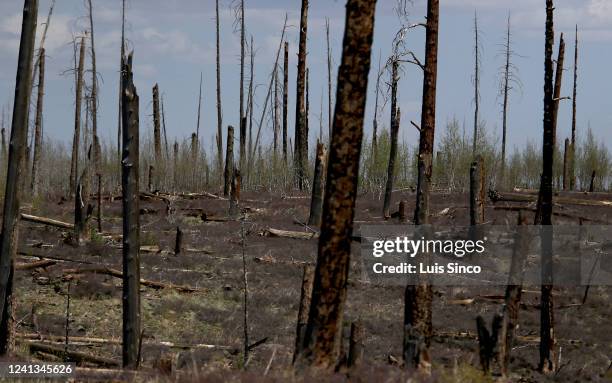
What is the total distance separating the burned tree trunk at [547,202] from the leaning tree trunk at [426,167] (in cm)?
220

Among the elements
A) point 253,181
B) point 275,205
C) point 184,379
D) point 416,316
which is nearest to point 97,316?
point 416,316

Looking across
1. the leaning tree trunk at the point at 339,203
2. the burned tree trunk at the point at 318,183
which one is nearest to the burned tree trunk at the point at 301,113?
the burned tree trunk at the point at 318,183

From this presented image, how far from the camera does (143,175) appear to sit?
4512cm

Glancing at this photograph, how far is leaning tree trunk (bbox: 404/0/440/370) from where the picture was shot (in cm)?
1437

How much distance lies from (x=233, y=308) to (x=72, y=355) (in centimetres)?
623

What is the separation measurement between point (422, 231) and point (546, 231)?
280cm

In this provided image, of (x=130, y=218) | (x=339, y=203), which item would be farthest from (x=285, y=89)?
(x=339, y=203)

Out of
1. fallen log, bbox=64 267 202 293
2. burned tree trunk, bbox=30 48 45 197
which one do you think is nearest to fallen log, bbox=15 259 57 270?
fallen log, bbox=64 267 202 293

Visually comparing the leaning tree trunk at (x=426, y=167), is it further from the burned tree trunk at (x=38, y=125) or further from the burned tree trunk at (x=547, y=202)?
the burned tree trunk at (x=38, y=125)

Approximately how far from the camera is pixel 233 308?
18328mm

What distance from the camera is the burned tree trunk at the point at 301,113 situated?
33.9 m

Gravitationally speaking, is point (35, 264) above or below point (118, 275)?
above

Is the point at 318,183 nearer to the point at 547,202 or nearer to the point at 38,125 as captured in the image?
the point at 547,202

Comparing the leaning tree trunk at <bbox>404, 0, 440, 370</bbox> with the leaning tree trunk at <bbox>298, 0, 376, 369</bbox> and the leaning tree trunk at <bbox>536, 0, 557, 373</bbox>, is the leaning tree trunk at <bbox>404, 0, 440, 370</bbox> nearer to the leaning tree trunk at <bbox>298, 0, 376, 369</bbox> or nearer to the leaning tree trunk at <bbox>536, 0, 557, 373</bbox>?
the leaning tree trunk at <bbox>536, 0, 557, 373</bbox>
